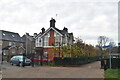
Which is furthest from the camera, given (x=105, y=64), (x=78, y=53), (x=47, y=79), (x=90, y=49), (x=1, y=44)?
(x=1, y=44)

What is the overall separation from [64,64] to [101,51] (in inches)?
1619

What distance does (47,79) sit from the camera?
11.8 metres

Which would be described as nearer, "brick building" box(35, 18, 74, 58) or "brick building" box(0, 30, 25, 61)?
"brick building" box(35, 18, 74, 58)

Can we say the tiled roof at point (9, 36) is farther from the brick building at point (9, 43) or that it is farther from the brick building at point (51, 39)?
the brick building at point (51, 39)

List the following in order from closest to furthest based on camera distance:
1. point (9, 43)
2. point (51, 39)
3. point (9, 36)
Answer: point (51, 39) < point (9, 43) < point (9, 36)

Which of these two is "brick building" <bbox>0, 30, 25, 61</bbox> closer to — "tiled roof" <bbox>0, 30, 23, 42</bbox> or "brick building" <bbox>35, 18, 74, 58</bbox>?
"tiled roof" <bbox>0, 30, 23, 42</bbox>

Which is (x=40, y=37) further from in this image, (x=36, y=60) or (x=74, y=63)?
(x=74, y=63)

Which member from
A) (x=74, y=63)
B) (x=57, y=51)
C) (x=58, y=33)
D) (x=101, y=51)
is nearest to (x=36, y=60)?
(x=57, y=51)

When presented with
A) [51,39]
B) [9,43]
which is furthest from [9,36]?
[51,39]

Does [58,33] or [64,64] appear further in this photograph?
[58,33]

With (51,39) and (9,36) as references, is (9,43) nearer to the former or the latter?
(9,36)

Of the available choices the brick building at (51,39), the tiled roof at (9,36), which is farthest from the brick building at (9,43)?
the brick building at (51,39)

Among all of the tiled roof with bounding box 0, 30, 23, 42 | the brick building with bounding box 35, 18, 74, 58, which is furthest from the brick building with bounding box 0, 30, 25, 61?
the brick building with bounding box 35, 18, 74, 58

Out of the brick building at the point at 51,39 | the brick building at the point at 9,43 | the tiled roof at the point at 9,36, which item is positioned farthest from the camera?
the tiled roof at the point at 9,36
